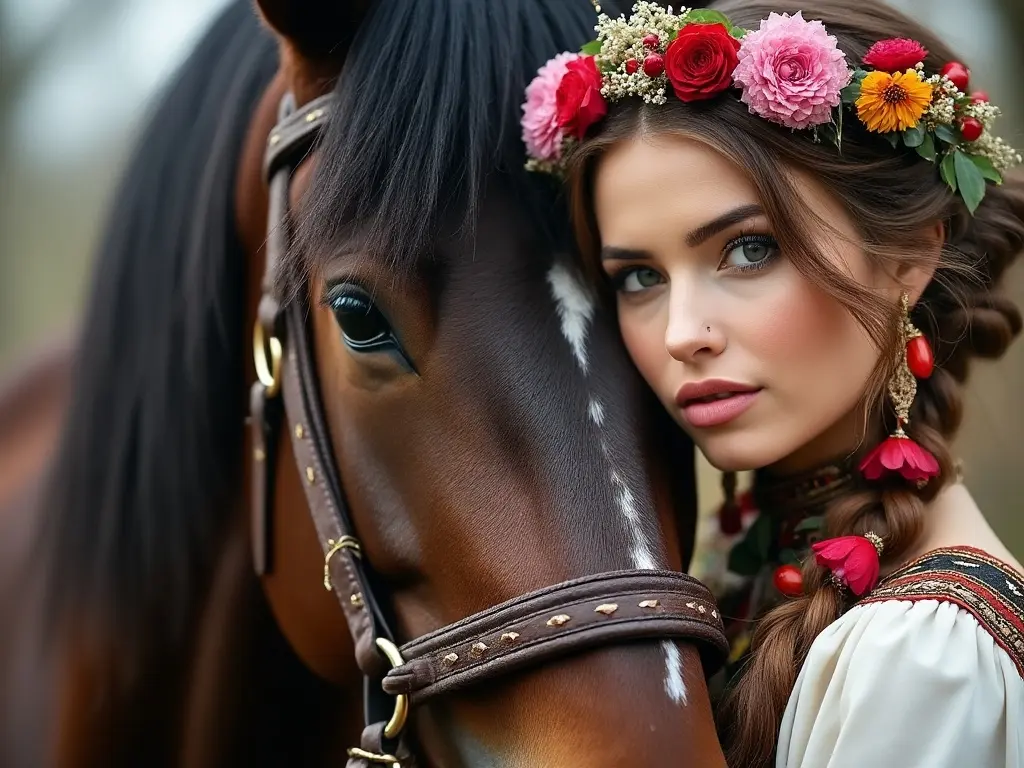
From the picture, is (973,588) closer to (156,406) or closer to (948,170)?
(948,170)

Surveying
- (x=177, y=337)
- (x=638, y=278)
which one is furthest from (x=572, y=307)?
(x=177, y=337)


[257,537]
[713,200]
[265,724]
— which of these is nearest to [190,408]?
[257,537]

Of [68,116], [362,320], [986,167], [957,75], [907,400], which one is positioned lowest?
[68,116]

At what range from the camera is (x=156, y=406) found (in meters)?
1.53

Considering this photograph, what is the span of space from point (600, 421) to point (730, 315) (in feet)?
0.64

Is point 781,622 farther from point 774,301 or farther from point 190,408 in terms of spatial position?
point 190,408

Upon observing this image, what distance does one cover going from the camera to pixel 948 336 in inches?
51.4

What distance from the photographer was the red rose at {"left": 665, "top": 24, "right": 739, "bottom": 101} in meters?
1.17

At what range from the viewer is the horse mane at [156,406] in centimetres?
152

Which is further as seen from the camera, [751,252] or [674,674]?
[751,252]

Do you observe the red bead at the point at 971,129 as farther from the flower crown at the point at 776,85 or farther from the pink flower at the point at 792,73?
the pink flower at the point at 792,73

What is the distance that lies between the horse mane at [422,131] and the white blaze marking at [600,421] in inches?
2.8

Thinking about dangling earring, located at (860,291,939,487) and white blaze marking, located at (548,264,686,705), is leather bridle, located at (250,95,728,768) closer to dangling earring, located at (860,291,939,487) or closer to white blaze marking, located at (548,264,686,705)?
white blaze marking, located at (548,264,686,705)

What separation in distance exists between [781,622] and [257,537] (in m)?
0.72
